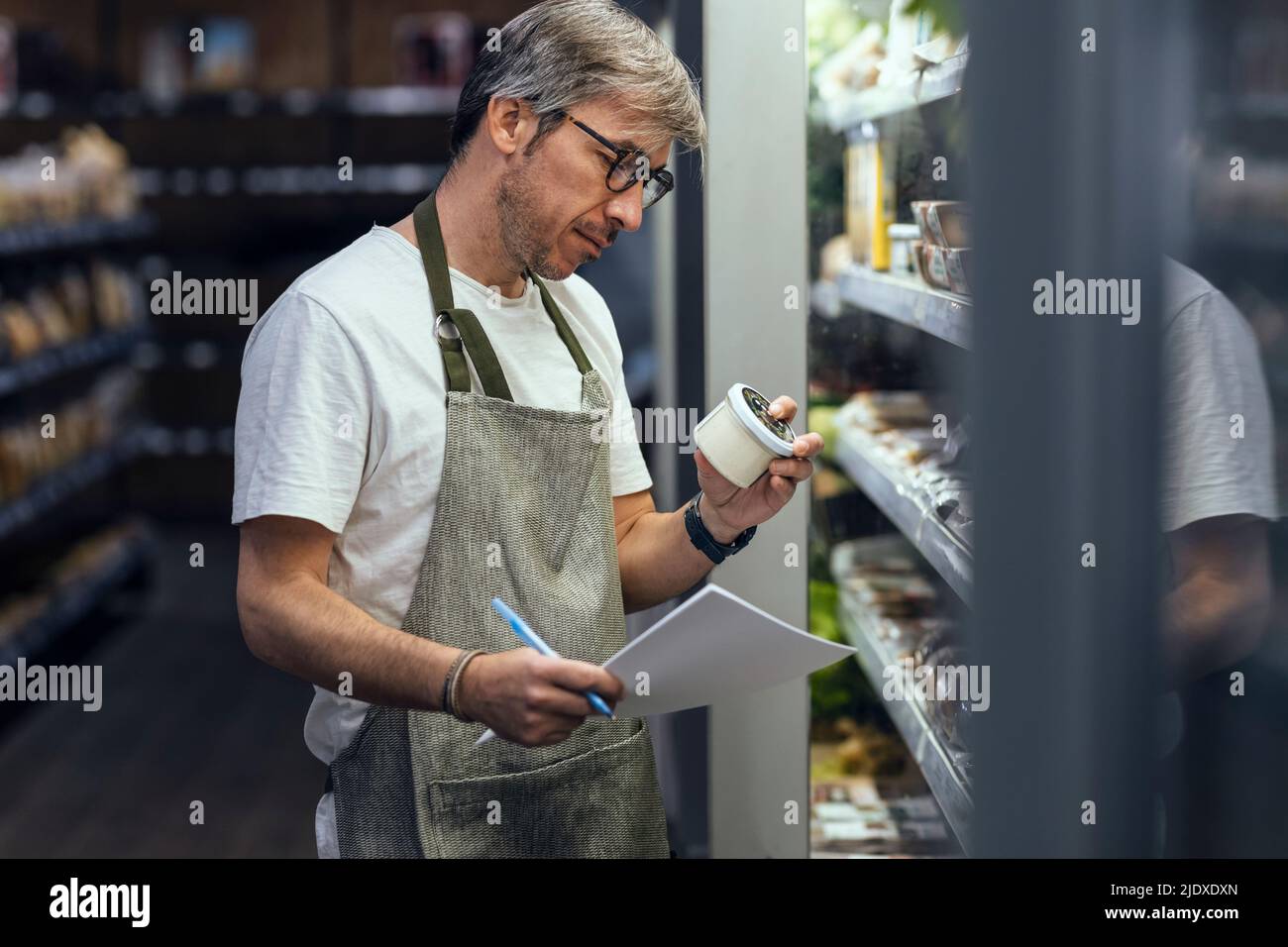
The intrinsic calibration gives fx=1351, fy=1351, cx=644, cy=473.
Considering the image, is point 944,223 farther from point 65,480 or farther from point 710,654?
point 65,480

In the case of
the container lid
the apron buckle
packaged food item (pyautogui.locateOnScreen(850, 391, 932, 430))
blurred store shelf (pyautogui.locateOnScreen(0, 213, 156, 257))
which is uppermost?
blurred store shelf (pyautogui.locateOnScreen(0, 213, 156, 257))

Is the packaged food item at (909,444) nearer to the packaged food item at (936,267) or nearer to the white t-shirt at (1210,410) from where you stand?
the packaged food item at (936,267)

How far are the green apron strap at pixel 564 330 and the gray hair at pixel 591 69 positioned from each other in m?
0.22

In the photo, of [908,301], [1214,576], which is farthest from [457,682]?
[908,301]

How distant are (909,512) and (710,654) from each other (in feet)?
2.67

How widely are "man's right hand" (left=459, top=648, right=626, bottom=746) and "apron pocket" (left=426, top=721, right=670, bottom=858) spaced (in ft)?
0.76

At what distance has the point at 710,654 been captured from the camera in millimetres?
1413

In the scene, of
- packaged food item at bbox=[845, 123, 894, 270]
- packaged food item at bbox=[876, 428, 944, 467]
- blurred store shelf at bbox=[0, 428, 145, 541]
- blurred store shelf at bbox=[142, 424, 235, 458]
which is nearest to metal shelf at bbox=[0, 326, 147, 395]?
blurred store shelf at bbox=[0, 428, 145, 541]

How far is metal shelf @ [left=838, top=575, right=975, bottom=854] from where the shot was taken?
1.89m

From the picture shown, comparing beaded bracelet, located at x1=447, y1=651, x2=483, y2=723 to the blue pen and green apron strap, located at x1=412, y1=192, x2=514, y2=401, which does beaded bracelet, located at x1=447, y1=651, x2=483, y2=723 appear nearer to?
the blue pen

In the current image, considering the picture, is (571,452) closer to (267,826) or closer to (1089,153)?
(1089,153)

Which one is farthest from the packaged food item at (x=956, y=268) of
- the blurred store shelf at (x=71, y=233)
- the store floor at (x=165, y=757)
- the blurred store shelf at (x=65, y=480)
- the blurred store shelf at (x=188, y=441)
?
the blurred store shelf at (x=188, y=441)

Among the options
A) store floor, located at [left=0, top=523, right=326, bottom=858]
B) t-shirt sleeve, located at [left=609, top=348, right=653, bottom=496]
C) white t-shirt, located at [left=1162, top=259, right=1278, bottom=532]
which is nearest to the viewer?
white t-shirt, located at [left=1162, top=259, right=1278, bottom=532]

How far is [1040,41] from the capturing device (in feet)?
3.55
